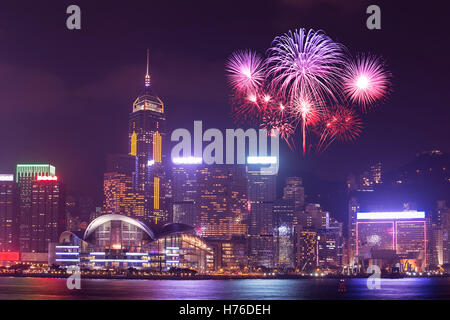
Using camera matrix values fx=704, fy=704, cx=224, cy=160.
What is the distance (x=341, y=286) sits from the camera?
398 ft
